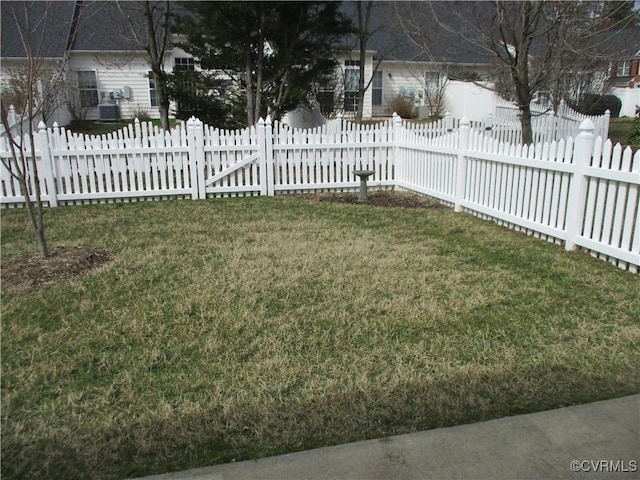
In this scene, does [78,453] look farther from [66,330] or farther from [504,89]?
[504,89]

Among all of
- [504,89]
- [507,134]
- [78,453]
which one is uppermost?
[504,89]

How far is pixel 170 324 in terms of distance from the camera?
4258 millimetres

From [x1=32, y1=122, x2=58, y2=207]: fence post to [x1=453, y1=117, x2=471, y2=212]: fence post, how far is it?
6.98 meters

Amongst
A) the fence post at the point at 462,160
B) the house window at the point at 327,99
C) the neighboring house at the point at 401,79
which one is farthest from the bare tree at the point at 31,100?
the neighboring house at the point at 401,79

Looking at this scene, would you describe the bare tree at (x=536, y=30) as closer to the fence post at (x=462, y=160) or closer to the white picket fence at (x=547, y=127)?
the fence post at (x=462, y=160)

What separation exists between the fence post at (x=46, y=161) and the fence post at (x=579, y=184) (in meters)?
8.27

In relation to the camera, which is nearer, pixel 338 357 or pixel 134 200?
pixel 338 357

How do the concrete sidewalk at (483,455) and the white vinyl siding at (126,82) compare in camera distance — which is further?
the white vinyl siding at (126,82)

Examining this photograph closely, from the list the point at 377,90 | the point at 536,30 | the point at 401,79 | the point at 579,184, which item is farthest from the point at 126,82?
the point at 579,184

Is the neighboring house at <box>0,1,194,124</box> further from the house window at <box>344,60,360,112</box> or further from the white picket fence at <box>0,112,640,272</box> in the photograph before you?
the white picket fence at <box>0,112,640,272</box>

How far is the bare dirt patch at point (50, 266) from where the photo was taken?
5.27m

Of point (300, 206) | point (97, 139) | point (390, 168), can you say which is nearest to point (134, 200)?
point (97, 139)

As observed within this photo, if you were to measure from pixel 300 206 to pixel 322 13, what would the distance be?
5.59 meters

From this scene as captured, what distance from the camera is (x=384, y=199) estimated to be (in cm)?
991
